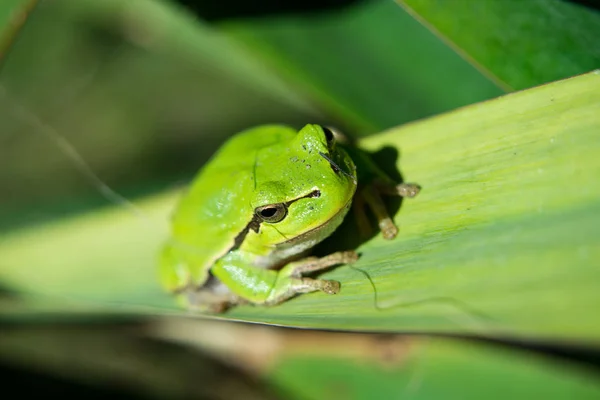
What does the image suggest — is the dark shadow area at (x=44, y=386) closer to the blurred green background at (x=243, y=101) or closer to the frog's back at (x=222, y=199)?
the blurred green background at (x=243, y=101)

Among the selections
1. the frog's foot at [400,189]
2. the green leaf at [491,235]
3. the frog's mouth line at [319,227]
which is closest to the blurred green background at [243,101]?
the green leaf at [491,235]

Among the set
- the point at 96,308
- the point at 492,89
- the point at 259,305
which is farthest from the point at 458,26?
the point at 96,308

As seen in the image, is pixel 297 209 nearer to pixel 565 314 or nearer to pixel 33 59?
pixel 565 314

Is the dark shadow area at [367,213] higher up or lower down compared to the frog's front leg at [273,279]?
higher up

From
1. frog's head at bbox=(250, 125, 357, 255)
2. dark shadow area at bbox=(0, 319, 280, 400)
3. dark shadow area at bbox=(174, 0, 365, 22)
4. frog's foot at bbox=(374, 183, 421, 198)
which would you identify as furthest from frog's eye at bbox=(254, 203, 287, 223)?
dark shadow area at bbox=(0, 319, 280, 400)

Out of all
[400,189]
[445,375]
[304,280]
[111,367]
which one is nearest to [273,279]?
[304,280]
